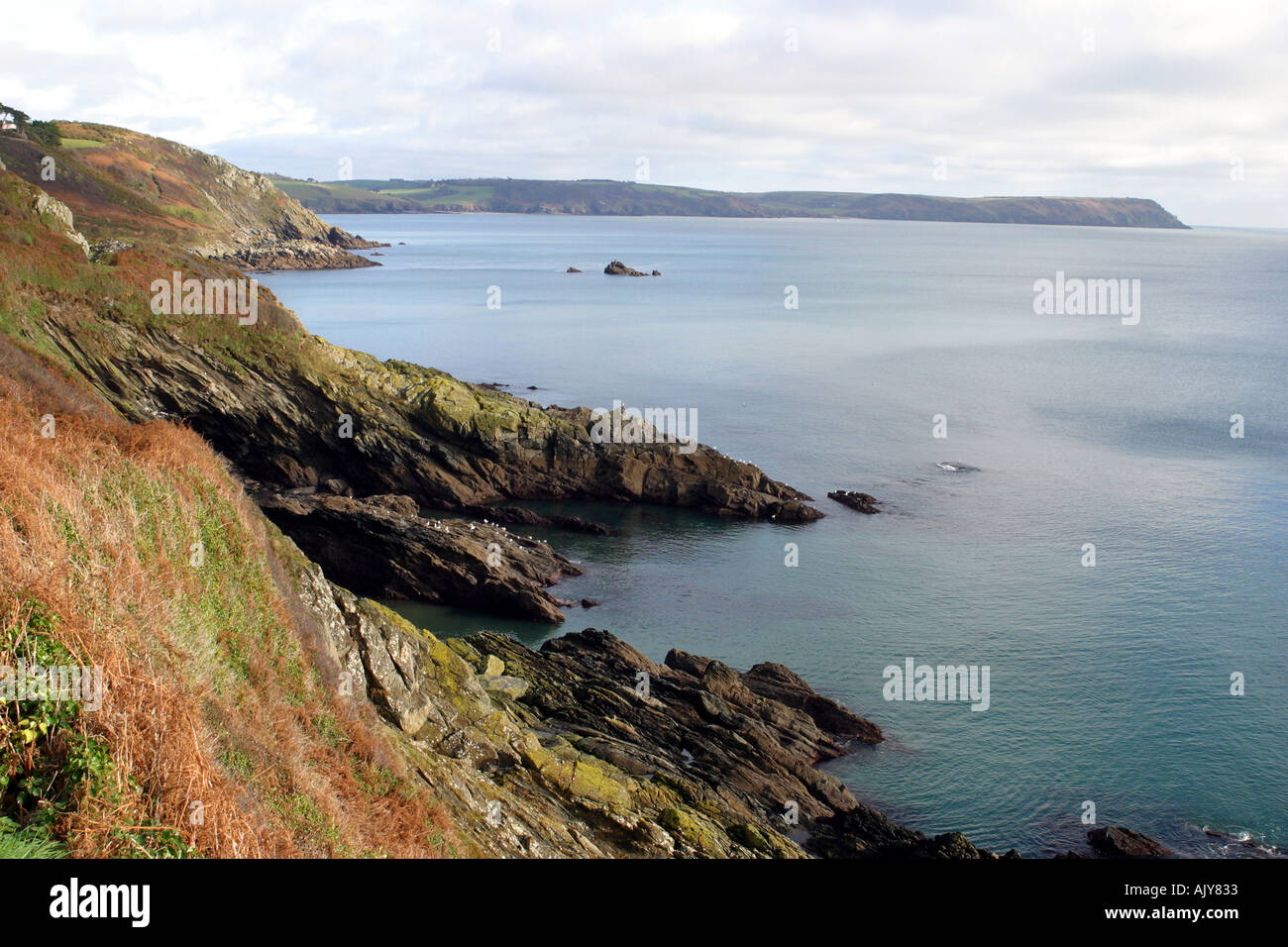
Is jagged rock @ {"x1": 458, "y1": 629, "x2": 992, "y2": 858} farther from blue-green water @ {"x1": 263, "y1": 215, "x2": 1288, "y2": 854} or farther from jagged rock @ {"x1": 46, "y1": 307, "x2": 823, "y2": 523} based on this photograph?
jagged rock @ {"x1": 46, "y1": 307, "x2": 823, "y2": 523}

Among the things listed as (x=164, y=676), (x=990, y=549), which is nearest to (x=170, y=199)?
(x=990, y=549)

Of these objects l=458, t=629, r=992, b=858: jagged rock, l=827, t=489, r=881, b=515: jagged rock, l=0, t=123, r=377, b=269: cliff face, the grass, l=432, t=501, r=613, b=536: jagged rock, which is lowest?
l=458, t=629, r=992, b=858: jagged rock

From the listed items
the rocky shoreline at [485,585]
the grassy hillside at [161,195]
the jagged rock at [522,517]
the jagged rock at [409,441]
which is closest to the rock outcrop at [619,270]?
the grassy hillside at [161,195]

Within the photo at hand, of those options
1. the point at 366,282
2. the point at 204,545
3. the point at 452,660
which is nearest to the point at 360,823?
the point at 204,545

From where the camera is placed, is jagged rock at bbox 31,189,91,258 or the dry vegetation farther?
jagged rock at bbox 31,189,91,258

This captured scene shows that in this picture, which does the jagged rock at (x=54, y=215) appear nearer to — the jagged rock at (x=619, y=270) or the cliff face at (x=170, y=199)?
the cliff face at (x=170, y=199)

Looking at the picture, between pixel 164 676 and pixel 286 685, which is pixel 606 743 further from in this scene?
pixel 164 676

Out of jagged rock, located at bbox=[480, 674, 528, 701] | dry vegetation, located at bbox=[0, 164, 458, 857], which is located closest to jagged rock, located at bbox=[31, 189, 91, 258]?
dry vegetation, located at bbox=[0, 164, 458, 857]
